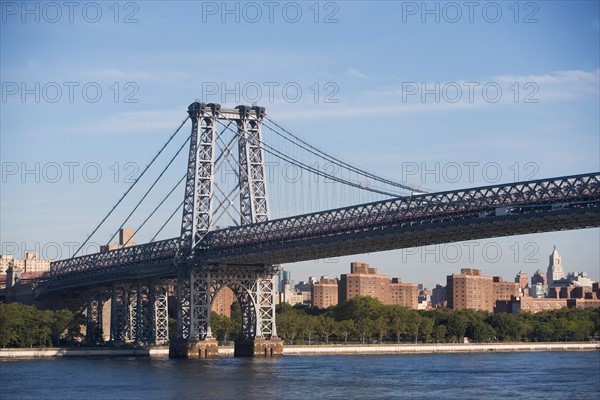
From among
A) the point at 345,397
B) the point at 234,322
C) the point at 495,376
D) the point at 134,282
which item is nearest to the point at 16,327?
the point at 134,282

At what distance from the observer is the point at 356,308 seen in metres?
177

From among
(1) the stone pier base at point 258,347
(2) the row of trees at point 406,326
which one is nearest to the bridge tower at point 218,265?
(1) the stone pier base at point 258,347

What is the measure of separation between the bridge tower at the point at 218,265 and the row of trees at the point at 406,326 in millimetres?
31807

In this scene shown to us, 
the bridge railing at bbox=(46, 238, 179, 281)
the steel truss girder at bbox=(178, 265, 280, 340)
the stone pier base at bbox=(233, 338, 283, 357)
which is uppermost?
the bridge railing at bbox=(46, 238, 179, 281)

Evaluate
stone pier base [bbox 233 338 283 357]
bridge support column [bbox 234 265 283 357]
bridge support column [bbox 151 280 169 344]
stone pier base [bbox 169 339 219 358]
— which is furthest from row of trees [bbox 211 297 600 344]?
stone pier base [bbox 169 339 219 358]

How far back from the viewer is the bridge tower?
106m

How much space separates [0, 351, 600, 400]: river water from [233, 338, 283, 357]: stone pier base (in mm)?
2660

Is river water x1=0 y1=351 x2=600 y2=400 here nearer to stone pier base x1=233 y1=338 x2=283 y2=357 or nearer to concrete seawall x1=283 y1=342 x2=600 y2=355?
stone pier base x1=233 y1=338 x2=283 y2=357

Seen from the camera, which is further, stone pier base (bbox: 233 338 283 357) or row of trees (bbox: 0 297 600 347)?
row of trees (bbox: 0 297 600 347)

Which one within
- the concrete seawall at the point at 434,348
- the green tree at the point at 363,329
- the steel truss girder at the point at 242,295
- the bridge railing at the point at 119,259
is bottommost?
the concrete seawall at the point at 434,348

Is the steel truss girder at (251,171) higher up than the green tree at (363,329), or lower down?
higher up

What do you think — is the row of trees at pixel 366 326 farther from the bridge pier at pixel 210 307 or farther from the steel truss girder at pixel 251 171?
the steel truss girder at pixel 251 171

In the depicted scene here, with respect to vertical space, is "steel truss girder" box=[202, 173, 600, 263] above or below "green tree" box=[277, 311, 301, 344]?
above

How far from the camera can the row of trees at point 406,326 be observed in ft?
486
